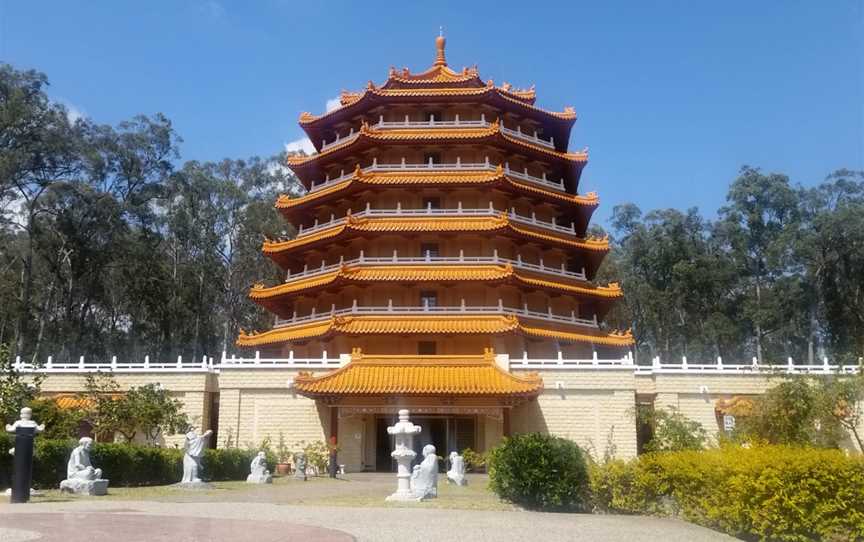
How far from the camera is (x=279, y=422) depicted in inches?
1140

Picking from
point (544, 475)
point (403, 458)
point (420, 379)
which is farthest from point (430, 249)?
point (544, 475)

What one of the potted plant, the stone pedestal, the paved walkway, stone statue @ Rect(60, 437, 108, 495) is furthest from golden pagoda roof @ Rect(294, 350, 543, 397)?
the stone pedestal

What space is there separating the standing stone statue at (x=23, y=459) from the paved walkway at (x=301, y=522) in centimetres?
66

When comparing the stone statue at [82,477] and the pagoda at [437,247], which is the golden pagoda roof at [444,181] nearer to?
the pagoda at [437,247]

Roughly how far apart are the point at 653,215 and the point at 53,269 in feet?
132

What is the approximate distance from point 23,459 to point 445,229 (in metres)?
18.7

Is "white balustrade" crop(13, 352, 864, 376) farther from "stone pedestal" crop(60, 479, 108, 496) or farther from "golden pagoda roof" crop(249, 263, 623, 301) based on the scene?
"stone pedestal" crop(60, 479, 108, 496)

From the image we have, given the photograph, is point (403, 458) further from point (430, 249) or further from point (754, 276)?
point (754, 276)

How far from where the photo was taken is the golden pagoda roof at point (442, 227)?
30759 mm

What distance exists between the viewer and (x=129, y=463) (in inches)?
843

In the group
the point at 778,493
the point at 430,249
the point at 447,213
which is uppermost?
the point at 447,213

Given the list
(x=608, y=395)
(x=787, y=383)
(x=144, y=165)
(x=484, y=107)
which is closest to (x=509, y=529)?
(x=787, y=383)

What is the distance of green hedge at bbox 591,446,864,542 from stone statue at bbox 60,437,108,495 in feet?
46.3

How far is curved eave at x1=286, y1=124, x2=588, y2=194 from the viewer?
33.0 m
